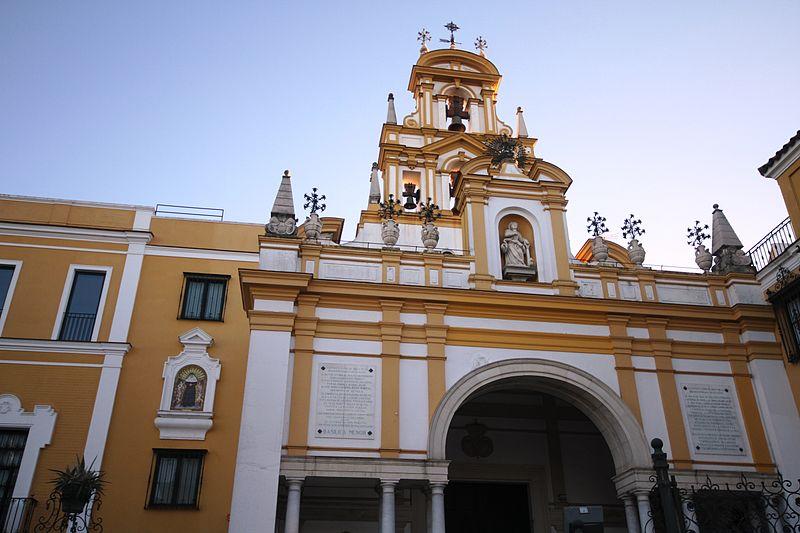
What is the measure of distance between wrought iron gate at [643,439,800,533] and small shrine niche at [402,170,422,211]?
36.0 ft

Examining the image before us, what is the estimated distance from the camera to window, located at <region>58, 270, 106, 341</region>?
17.1 m

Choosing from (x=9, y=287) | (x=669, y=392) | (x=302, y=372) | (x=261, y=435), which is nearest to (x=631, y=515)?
(x=669, y=392)

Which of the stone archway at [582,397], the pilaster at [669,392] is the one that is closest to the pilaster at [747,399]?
the pilaster at [669,392]

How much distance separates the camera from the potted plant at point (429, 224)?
16156 millimetres

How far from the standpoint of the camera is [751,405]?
15344 millimetres

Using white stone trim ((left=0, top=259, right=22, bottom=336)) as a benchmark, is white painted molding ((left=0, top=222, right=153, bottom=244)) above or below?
above

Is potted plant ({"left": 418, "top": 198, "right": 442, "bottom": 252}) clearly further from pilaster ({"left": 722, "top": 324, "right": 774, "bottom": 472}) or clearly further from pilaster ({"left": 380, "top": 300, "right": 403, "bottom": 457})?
pilaster ({"left": 722, "top": 324, "right": 774, "bottom": 472})

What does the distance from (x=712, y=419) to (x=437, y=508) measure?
20.8 ft

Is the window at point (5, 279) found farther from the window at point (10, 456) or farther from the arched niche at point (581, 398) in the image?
the arched niche at point (581, 398)

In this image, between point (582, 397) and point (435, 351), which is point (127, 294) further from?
point (582, 397)

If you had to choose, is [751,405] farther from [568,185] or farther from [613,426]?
[568,185]

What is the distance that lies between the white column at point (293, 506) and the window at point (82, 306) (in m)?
7.09

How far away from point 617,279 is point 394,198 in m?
7.72

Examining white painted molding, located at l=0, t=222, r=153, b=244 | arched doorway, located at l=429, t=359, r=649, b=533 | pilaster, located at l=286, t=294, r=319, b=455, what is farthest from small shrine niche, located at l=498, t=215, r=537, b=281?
white painted molding, located at l=0, t=222, r=153, b=244
